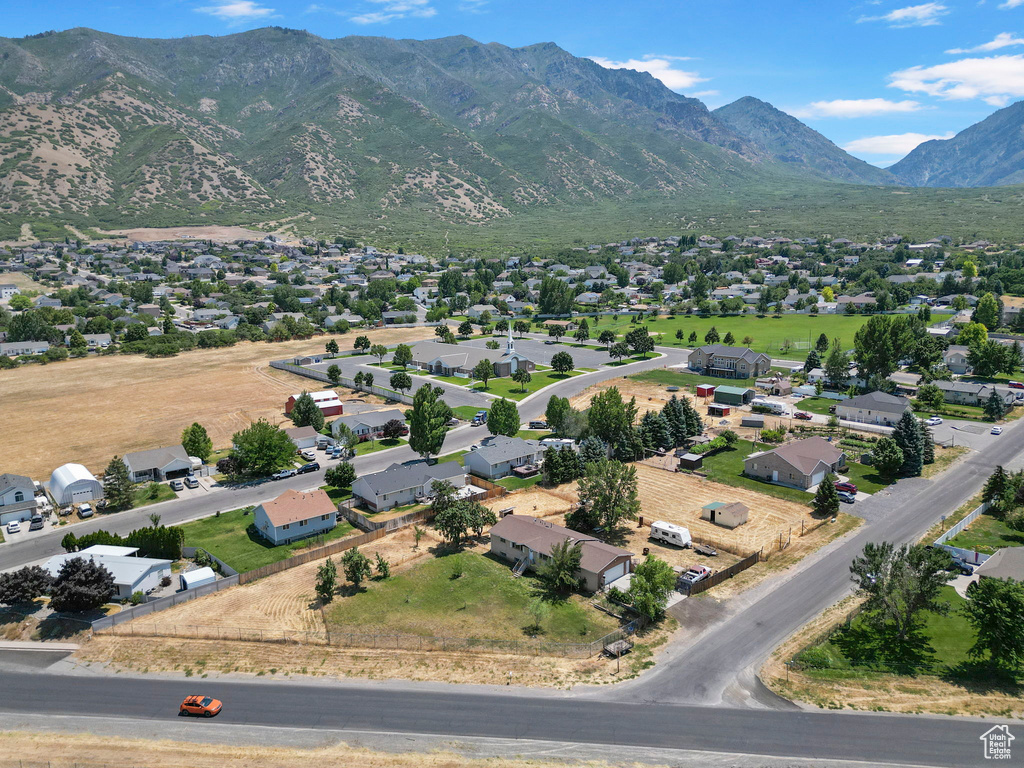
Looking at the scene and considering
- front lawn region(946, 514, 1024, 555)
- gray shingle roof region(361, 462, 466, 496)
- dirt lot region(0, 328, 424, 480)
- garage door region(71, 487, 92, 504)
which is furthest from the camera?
dirt lot region(0, 328, 424, 480)

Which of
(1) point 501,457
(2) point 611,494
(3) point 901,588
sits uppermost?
(2) point 611,494

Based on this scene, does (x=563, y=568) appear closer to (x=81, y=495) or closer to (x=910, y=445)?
(x=910, y=445)

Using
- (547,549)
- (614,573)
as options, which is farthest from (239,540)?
(614,573)

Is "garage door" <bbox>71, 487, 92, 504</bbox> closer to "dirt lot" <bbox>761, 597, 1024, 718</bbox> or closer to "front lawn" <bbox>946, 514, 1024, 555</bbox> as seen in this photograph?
"dirt lot" <bbox>761, 597, 1024, 718</bbox>

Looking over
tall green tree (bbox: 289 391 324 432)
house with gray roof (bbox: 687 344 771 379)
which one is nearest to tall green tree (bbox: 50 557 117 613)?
tall green tree (bbox: 289 391 324 432)

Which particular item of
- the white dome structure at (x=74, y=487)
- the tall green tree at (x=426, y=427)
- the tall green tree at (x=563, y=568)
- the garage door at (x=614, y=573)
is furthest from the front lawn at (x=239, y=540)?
the garage door at (x=614, y=573)
